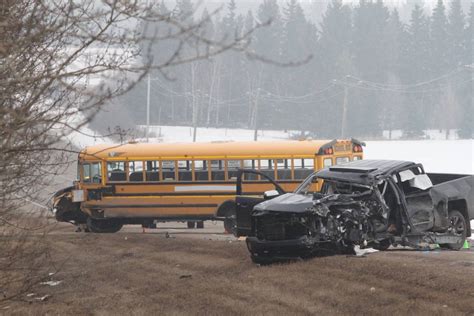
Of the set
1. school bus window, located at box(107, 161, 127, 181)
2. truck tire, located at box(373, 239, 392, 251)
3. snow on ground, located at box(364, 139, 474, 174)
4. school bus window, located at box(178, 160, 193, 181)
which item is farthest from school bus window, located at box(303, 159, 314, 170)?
snow on ground, located at box(364, 139, 474, 174)

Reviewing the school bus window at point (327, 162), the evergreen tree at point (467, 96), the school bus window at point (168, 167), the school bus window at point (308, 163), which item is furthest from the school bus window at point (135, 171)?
the evergreen tree at point (467, 96)

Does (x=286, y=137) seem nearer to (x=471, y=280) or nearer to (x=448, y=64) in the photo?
(x=448, y=64)

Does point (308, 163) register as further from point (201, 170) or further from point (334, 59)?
point (334, 59)

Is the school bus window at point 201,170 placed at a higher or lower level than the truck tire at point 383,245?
higher

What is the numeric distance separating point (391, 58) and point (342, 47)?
6.65 metres

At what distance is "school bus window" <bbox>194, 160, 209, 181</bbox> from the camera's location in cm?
2414

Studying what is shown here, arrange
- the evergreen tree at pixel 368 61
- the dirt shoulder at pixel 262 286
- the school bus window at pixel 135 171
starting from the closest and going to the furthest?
the dirt shoulder at pixel 262 286
the school bus window at pixel 135 171
the evergreen tree at pixel 368 61

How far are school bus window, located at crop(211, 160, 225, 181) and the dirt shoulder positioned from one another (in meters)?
7.60

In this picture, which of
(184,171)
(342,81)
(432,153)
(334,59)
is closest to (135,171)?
(184,171)

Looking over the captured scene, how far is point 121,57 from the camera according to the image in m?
7.26

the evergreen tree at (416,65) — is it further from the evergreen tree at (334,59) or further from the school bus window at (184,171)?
the school bus window at (184,171)

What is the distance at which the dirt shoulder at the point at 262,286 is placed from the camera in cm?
1074

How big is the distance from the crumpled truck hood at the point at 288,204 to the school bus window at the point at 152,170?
10.4 metres

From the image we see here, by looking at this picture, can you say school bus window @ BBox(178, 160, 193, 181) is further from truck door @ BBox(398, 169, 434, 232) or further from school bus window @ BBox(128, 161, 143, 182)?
truck door @ BBox(398, 169, 434, 232)
